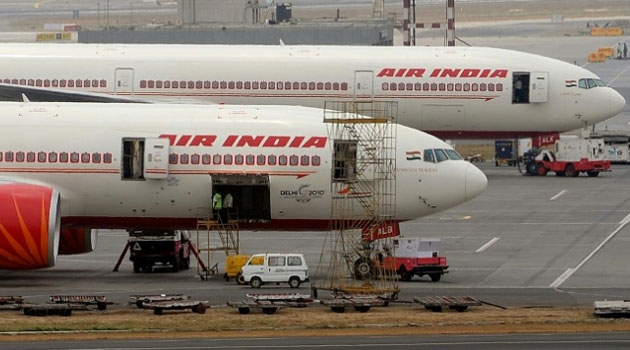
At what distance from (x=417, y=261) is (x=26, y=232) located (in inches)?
503

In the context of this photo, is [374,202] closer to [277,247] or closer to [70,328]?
[277,247]

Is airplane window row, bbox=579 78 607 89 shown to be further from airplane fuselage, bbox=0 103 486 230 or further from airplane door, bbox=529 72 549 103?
airplane fuselage, bbox=0 103 486 230

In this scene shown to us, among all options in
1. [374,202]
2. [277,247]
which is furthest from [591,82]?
[374,202]

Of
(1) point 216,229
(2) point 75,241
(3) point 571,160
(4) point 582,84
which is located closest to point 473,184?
(1) point 216,229

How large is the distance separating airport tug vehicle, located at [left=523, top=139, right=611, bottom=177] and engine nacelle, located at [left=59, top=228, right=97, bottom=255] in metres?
40.5

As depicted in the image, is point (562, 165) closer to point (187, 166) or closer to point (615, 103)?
point (615, 103)

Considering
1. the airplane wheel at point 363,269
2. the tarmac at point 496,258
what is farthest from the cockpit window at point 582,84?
the airplane wheel at point 363,269

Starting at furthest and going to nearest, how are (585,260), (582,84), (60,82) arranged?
(582,84) < (60,82) < (585,260)

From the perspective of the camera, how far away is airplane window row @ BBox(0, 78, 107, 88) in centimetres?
8106

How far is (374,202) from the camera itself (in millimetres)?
56531

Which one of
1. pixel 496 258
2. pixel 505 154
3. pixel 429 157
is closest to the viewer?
pixel 429 157

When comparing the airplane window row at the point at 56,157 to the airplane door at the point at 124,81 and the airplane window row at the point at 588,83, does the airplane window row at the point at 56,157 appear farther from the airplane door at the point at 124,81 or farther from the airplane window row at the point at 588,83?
the airplane window row at the point at 588,83

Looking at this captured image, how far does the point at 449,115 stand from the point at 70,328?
4406 centimetres

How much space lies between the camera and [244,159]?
185 feet
